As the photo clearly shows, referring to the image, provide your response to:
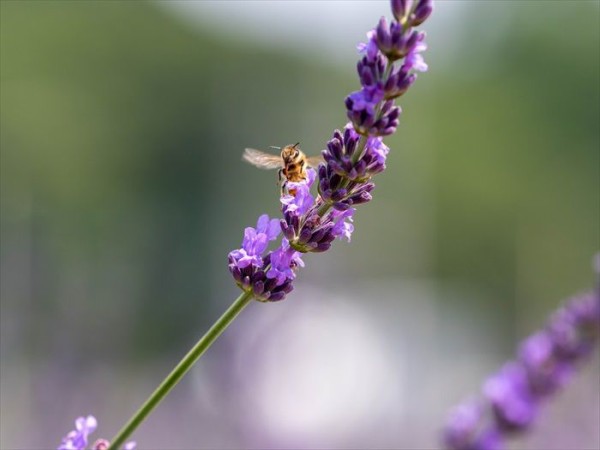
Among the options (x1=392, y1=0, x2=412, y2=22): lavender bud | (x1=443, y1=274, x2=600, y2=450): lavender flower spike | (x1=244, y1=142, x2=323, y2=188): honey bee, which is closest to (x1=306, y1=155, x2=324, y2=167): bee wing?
(x1=244, y1=142, x2=323, y2=188): honey bee

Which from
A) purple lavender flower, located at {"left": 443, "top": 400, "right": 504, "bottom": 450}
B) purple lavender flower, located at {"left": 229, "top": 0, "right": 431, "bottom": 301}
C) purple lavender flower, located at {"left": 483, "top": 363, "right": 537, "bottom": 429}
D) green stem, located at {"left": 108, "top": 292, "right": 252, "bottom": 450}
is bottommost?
purple lavender flower, located at {"left": 443, "top": 400, "right": 504, "bottom": 450}

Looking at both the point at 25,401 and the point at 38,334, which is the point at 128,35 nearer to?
the point at 38,334

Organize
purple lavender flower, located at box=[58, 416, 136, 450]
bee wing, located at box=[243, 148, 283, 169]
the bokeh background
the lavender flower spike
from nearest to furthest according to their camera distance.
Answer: purple lavender flower, located at box=[58, 416, 136, 450]
the lavender flower spike
bee wing, located at box=[243, 148, 283, 169]
the bokeh background

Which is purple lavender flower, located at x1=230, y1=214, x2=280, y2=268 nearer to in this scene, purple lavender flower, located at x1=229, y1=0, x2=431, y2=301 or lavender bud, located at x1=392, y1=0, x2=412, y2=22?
purple lavender flower, located at x1=229, y1=0, x2=431, y2=301

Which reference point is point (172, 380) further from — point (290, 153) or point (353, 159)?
point (290, 153)

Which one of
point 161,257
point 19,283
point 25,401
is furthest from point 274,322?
point 161,257

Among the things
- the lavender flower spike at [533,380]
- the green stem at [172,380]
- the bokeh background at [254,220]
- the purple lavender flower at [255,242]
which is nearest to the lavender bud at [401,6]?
the purple lavender flower at [255,242]

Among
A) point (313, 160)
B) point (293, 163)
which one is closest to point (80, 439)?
point (293, 163)
